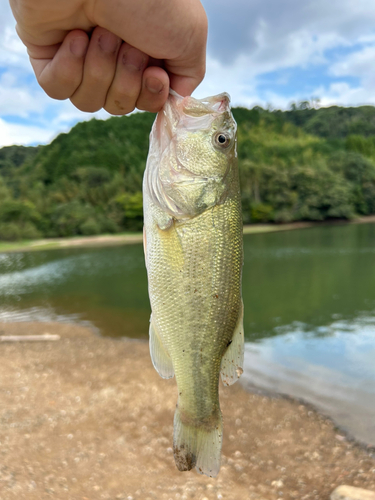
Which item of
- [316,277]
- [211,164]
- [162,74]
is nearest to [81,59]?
[162,74]

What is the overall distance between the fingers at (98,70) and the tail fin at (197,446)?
1.87m

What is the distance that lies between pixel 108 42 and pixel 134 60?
15cm

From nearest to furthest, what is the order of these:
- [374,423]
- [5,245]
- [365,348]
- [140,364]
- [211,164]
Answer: [211,164]
[374,423]
[140,364]
[365,348]
[5,245]

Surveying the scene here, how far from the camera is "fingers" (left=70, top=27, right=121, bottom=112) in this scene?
6.17ft

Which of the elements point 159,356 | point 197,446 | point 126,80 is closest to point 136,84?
point 126,80

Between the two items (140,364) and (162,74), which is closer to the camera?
(162,74)

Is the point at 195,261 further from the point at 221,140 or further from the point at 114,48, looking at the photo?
the point at 114,48

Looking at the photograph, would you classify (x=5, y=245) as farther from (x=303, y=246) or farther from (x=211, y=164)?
(x=211, y=164)

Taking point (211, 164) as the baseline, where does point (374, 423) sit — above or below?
below

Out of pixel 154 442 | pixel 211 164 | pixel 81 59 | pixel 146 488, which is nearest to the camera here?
pixel 81 59

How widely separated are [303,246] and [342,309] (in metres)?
20.6

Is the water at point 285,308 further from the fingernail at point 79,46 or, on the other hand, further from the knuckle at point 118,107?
the fingernail at point 79,46

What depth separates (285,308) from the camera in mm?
16766

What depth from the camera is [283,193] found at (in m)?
66.7
